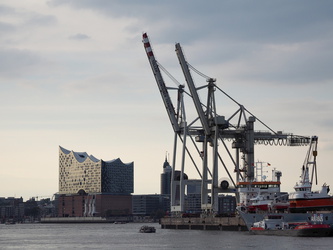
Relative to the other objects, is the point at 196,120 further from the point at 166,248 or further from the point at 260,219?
the point at 166,248

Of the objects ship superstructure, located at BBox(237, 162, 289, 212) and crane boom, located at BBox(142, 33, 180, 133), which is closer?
ship superstructure, located at BBox(237, 162, 289, 212)

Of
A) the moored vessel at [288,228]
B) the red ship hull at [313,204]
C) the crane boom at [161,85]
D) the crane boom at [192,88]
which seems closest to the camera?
the moored vessel at [288,228]

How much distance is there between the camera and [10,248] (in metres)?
103

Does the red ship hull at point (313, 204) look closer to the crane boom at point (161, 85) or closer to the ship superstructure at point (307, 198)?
the ship superstructure at point (307, 198)

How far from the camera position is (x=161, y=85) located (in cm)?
14538

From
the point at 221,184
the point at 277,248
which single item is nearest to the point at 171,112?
the point at 221,184

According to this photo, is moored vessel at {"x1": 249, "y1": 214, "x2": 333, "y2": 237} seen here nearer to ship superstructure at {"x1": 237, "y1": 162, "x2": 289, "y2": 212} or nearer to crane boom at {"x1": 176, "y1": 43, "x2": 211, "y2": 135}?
ship superstructure at {"x1": 237, "y1": 162, "x2": 289, "y2": 212}

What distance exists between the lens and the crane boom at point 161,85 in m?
145

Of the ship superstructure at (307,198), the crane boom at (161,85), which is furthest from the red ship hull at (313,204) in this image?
the crane boom at (161,85)

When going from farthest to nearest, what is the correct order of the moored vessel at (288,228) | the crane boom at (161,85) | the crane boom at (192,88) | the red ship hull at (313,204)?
the crane boom at (161,85) < the crane boom at (192,88) < the red ship hull at (313,204) < the moored vessel at (288,228)

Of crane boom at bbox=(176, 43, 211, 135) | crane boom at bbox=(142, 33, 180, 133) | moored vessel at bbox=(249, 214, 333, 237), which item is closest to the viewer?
moored vessel at bbox=(249, 214, 333, 237)

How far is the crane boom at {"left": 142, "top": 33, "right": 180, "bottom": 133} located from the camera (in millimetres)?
145000

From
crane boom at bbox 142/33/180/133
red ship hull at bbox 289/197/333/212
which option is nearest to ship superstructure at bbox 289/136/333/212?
red ship hull at bbox 289/197/333/212

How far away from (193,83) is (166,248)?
52.4 metres
